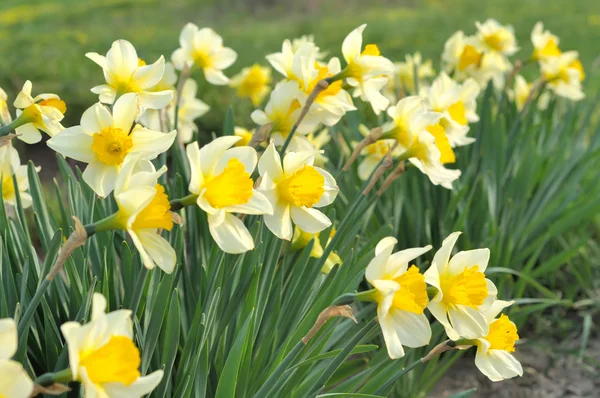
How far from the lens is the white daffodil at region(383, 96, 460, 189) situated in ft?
4.63

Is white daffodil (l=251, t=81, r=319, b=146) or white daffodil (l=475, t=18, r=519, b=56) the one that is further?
white daffodil (l=475, t=18, r=519, b=56)

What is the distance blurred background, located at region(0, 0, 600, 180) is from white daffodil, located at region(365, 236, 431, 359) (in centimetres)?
230

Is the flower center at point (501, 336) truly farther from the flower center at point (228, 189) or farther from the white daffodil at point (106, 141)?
the white daffodil at point (106, 141)

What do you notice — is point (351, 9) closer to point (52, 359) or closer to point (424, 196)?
point (424, 196)

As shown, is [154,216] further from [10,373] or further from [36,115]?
[36,115]

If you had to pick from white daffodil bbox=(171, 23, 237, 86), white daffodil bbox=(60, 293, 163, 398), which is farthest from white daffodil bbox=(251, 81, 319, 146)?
white daffodil bbox=(60, 293, 163, 398)

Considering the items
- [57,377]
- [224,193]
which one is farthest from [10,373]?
[224,193]

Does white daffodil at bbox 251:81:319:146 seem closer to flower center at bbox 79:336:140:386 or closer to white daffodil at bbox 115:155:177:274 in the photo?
white daffodil at bbox 115:155:177:274

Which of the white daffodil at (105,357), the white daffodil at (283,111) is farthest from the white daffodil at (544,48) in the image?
the white daffodil at (105,357)

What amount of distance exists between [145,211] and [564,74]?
6.47 ft

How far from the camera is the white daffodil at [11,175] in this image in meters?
1.32

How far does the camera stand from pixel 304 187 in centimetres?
112

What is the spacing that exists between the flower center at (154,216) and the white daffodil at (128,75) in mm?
410

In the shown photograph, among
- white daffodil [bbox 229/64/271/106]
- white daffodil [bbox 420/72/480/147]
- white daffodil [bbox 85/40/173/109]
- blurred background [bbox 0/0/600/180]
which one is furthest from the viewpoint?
blurred background [bbox 0/0/600/180]
